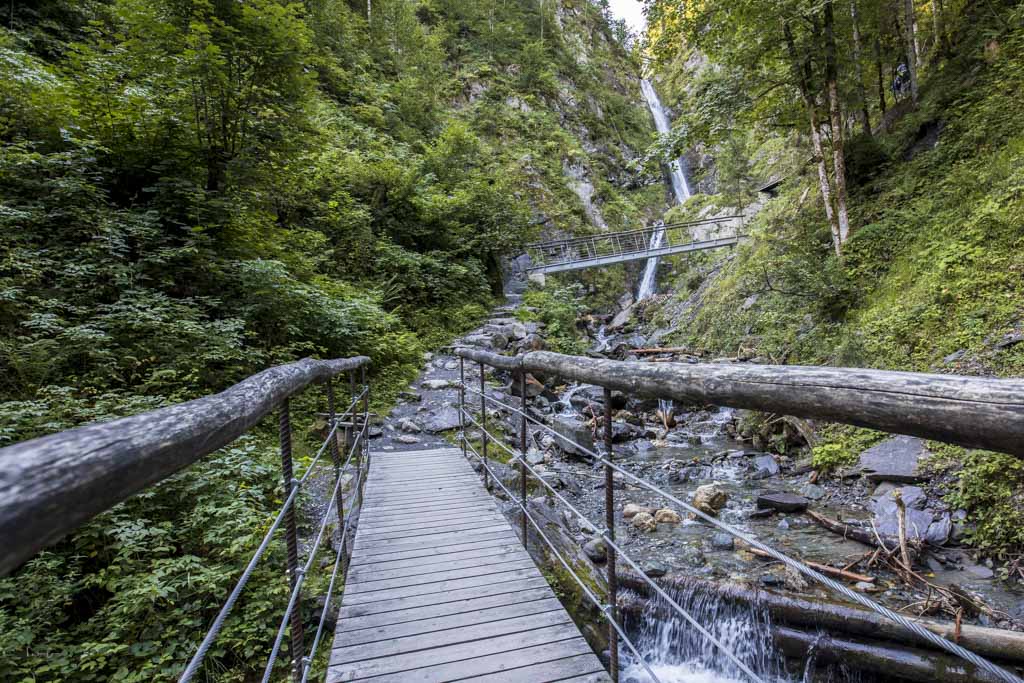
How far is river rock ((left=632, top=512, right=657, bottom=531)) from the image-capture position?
494 cm

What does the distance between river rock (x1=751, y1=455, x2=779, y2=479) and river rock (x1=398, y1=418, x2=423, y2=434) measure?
4.52 meters

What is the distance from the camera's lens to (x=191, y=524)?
3164 mm

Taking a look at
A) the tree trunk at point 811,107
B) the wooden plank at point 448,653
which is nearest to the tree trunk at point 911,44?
the tree trunk at point 811,107

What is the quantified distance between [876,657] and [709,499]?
237 cm

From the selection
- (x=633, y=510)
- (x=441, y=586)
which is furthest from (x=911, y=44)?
(x=441, y=586)

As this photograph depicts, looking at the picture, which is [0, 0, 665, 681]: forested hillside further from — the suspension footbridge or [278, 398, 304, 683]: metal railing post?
[278, 398, 304, 683]: metal railing post

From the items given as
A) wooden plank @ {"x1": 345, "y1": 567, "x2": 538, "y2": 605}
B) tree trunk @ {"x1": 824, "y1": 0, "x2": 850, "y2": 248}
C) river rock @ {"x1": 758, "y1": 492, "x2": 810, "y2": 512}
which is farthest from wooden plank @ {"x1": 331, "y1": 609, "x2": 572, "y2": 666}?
tree trunk @ {"x1": 824, "y1": 0, "x2": 850, "y2": 248}

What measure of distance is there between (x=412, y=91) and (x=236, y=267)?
14122mm

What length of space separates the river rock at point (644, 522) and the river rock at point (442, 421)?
2.76 metres

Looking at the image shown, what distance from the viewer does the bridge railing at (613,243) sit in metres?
17.5

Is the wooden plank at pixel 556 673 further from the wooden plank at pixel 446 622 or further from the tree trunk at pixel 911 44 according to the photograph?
the tree trunk at pixel 911 44

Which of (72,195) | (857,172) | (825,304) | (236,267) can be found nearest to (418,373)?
(236,267)

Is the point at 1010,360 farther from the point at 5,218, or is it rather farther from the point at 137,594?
the point at 5,218

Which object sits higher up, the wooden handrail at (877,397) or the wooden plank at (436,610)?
the wooden handrail at (877,397)
